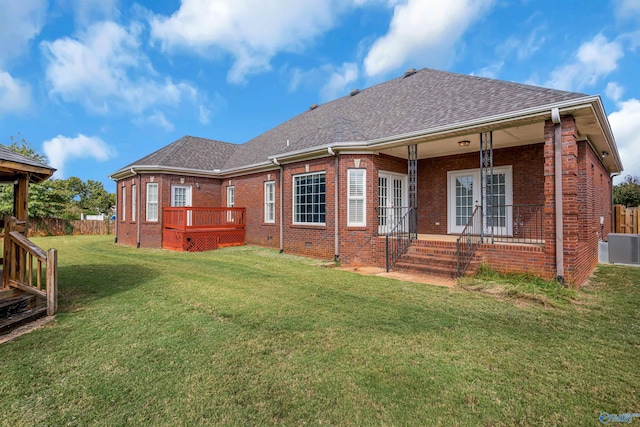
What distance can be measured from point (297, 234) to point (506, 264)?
6.39 meters

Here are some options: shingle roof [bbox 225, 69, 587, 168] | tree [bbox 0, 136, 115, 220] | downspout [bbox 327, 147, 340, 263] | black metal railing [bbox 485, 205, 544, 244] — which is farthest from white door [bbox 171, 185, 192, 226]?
black metal railing [bbox 485, 205, 544, 244]

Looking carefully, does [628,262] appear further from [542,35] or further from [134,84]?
[134,84]

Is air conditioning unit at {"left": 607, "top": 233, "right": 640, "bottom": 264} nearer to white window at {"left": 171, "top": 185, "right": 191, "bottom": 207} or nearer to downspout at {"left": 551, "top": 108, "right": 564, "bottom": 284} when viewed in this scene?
downspout at {"left": 551, "top": 108, "right": 564, "bottom": 284}

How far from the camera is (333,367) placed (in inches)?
122

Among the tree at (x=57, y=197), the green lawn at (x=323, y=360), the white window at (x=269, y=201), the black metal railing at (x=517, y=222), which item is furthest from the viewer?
the tree at (x=57, y=197)

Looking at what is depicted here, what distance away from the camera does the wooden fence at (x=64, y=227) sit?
21.5m

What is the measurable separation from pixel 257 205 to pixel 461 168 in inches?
326

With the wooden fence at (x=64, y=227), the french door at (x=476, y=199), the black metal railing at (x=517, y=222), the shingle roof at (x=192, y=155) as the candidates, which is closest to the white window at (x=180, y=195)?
the shingle roof at (x=192, y=155)

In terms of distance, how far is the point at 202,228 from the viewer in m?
13.1

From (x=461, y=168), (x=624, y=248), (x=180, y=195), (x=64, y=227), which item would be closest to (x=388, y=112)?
(x=461, y=168)

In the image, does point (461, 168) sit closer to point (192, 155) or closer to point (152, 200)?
point (192, 155)

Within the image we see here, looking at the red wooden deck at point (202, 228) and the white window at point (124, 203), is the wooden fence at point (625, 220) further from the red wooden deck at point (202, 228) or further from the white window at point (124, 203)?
the white window at point (124, 203)

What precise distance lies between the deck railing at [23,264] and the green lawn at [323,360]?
15.3 inches

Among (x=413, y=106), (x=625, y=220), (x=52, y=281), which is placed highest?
(x=413, y=106)
